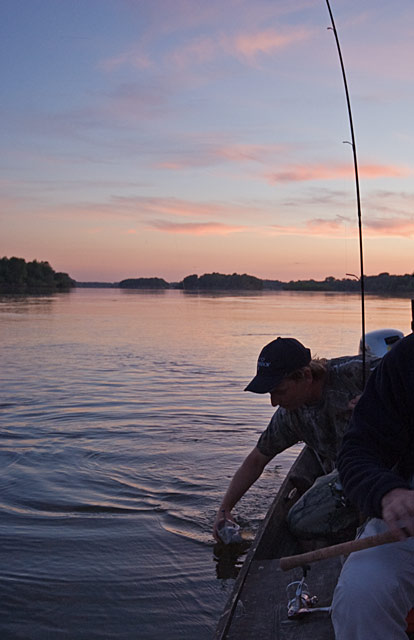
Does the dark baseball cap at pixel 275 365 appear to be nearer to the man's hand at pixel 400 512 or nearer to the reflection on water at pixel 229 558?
Answer: the man's hand at pixel 400 512

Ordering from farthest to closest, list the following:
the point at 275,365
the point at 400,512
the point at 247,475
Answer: the point at 247,475 < the point at 275,365 < the point at 400,512

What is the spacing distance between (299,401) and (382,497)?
2.31 m

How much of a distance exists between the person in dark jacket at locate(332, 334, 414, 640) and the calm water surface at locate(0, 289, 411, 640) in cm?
309

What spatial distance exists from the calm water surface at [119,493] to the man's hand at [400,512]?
330 cm

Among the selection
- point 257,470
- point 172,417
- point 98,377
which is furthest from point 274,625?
point 98,377

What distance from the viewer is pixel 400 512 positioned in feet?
7.01

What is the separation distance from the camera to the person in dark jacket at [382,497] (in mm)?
2154

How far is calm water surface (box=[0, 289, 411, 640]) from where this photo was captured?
5.32 metres

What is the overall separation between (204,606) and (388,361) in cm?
370

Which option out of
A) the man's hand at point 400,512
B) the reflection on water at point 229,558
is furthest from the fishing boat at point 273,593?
the man's hand at point 400,512

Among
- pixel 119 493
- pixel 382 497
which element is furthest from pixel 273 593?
pixel 119 493

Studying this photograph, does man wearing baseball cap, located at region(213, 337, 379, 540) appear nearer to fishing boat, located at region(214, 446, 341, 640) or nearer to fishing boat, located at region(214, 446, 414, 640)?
fishing boat, located at region(214, 446, 341, 640)

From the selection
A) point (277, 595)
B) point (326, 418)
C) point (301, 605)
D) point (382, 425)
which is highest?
point (382, 425)

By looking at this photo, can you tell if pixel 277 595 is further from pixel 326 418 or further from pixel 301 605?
pixel 326 418
